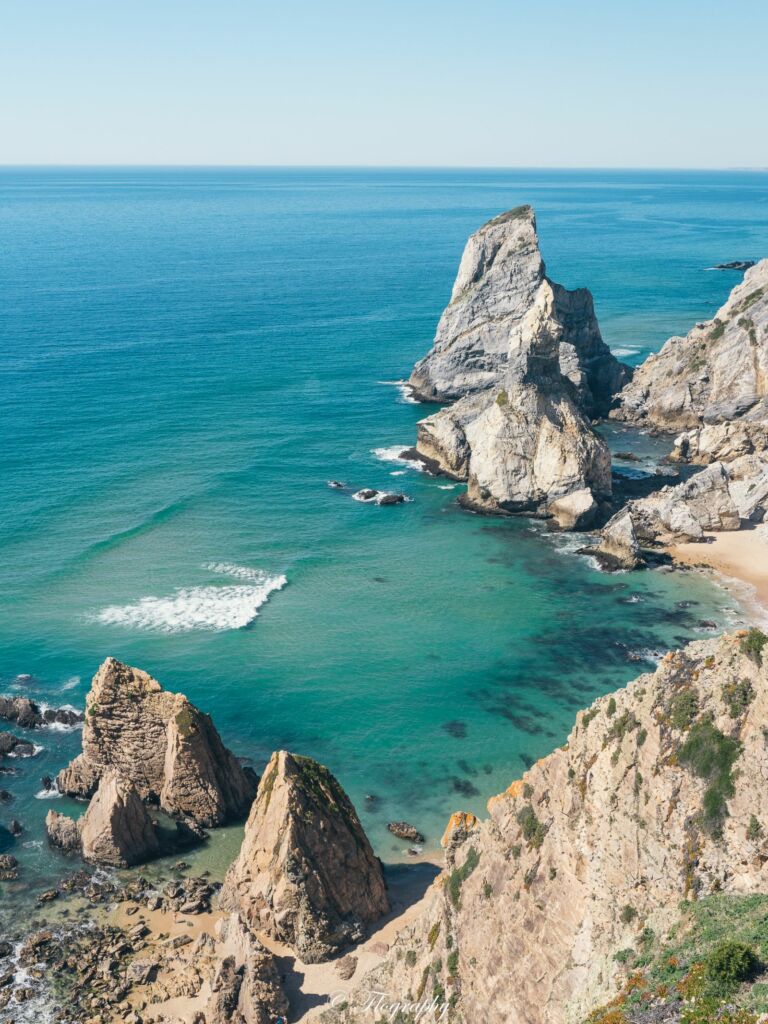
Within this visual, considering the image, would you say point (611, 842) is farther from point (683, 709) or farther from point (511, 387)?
point (511, 387)

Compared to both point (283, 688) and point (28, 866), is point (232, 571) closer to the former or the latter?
point (283, 688)

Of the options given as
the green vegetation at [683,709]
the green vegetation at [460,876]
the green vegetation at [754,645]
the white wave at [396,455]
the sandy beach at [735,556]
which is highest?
the green vegetation at [754,645]

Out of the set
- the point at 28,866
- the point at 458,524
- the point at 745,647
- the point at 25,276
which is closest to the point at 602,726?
the point at 745,647

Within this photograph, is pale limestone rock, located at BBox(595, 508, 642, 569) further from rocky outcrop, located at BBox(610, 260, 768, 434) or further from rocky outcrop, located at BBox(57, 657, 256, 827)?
rocky outcrop, located at BBox(57, 657, 256, 827)

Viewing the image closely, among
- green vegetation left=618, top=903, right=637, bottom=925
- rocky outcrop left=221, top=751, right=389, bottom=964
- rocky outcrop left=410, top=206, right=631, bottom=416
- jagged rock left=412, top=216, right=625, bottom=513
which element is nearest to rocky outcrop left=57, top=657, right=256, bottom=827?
rocky outcrop left=221, top=751, right=389, bottom=964

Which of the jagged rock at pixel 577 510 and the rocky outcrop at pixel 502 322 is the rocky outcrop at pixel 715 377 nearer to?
the rocky outcrop at pixel 502 322

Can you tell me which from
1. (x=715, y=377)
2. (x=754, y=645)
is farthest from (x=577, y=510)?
(x=754, y=645)

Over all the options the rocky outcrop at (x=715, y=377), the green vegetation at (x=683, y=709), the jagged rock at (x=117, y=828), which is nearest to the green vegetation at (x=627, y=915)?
the green vegetation at (x=683, y=709)
